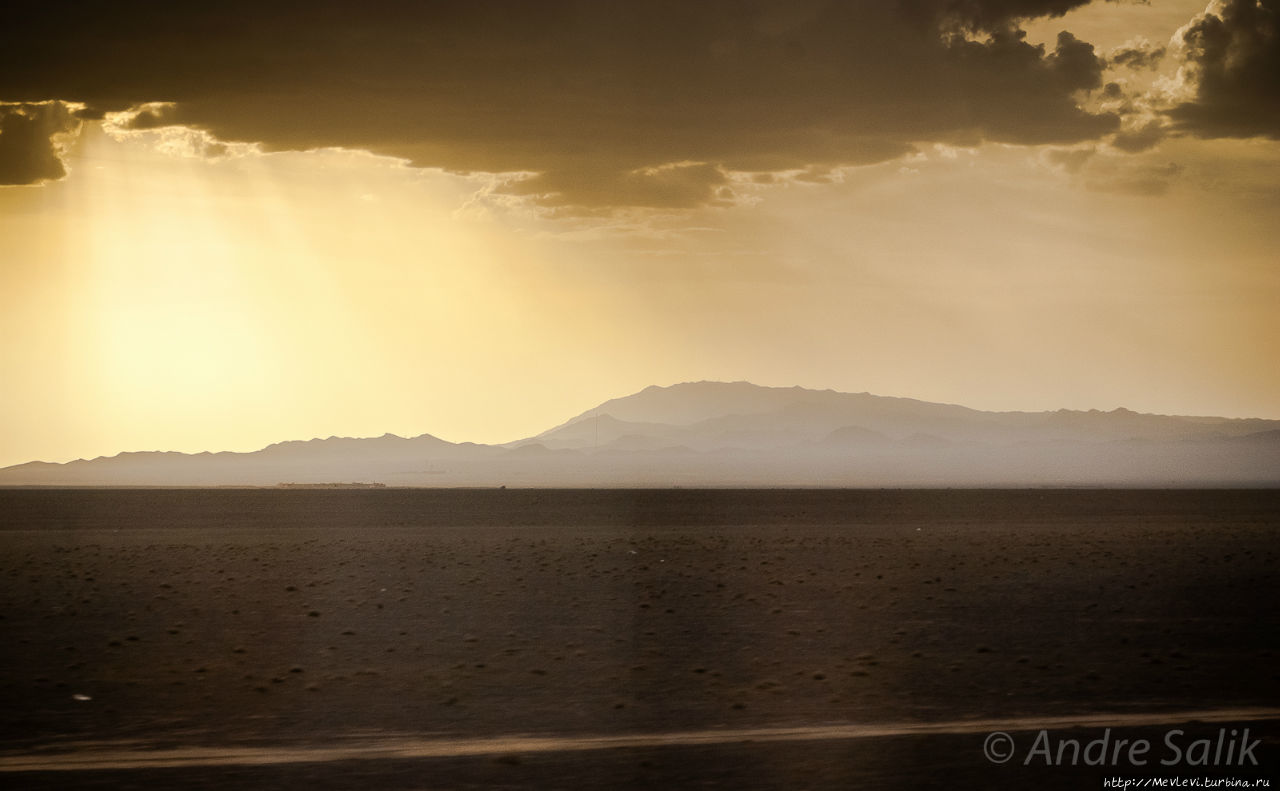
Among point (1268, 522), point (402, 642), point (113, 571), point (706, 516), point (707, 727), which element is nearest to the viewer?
point (707, 727)

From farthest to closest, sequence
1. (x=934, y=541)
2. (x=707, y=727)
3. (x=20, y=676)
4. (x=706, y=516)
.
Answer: (x=706, y=516), (x=934, y=541), (x=20, y=676), (x=707, y=727)

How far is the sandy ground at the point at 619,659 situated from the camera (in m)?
9.59

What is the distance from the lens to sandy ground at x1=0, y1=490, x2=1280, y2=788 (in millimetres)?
9594

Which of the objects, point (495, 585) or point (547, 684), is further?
point (495, 585)

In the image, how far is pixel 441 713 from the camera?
450 inches

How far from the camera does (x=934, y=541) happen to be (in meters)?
33.9

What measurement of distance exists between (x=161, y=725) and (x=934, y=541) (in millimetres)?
26698

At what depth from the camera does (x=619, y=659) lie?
14422mm

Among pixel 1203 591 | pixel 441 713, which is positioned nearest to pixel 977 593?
pixel 1203 591

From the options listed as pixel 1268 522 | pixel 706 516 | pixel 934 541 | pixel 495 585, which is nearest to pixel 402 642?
pixel 495 585

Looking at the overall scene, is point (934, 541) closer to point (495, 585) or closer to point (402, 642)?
point (495, 585)

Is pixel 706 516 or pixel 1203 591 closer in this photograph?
pixel 1203 591

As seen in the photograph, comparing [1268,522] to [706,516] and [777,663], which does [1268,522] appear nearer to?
[706,516]

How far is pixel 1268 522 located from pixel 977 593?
30.3 m
